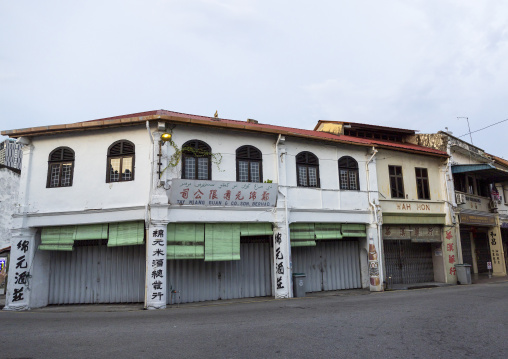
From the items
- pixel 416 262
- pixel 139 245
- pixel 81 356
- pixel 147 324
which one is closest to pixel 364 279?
pixel 416 262

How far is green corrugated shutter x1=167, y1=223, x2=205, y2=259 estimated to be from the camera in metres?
12.7

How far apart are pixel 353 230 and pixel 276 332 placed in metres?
9.58

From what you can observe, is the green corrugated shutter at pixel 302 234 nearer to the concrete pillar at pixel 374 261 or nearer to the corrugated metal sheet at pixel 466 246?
the concrete pillar at pixel 374 261

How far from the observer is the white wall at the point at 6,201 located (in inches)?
814

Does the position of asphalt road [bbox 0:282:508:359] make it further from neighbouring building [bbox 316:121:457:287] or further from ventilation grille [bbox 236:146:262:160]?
neighbouring building [bbox 316:121:457:287]

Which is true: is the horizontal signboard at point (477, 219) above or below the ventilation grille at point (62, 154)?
below

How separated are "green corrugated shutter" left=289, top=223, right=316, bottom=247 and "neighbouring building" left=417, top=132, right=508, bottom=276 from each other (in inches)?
346

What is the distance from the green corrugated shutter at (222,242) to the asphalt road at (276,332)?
8.57ft

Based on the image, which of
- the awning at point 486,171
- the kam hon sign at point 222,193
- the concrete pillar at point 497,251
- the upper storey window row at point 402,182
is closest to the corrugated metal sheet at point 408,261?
the upper storey window row at point 402,182

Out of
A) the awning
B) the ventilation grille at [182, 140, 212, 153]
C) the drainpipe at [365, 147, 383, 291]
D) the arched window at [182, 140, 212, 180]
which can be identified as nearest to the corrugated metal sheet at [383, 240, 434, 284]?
the drainpipe at [365, 147, 383, 291]

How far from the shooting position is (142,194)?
12734mm

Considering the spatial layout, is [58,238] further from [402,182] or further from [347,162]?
[402,182]

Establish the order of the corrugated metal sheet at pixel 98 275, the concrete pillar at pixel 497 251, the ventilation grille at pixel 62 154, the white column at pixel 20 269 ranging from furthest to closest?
the concrete pillar at pixel 497 251, the ventilation grille at pixel 62 154, the corrugated metal sheet at pixel 98 275, the white column at pixel 20 269

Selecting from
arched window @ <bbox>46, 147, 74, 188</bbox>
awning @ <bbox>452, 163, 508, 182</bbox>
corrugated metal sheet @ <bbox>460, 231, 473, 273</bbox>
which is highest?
awning @ <bbox>452, 163, 508, 182</bbox>
